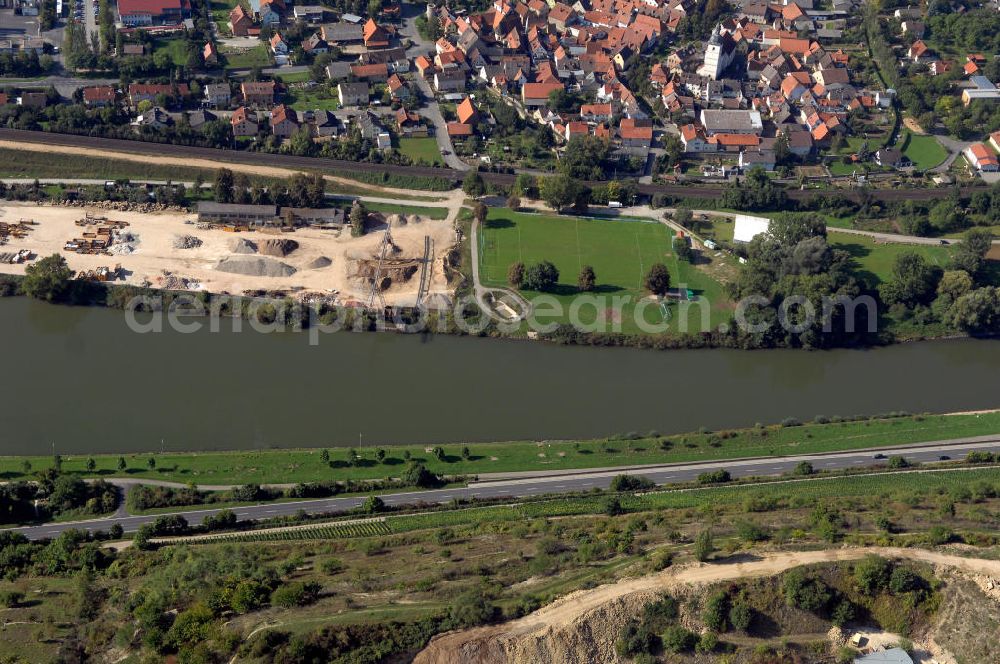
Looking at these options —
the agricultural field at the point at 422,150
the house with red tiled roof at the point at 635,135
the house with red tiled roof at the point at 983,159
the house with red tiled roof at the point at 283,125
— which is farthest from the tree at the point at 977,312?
the house with red tiled roof at the point at 283,125

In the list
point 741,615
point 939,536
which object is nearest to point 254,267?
point 741,615

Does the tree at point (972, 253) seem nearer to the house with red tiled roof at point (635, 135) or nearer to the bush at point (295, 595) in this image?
the house with red tiled roof at point (635, 135)

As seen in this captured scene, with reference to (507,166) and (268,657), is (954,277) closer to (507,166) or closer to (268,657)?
(507,166)

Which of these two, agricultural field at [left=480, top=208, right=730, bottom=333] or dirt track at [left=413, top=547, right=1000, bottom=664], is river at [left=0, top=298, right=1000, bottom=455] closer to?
agricultural field at [left=480, top=208, right=730, bottom=333]

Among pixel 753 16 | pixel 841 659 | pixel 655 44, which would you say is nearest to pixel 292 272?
pixel 841 659

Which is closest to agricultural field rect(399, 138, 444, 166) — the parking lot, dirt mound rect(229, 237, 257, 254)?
dirt mound rect(229, 237, 257, 254)

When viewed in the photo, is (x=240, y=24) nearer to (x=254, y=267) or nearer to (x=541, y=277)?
(x=254, y=267)

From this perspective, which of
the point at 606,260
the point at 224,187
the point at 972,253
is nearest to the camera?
the point at 972,253
